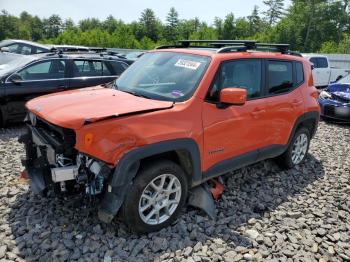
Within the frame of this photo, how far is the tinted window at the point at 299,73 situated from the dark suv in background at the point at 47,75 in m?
4.38

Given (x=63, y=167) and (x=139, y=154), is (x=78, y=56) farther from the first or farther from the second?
(x=139, y=154)

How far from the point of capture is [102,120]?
3.08 meters

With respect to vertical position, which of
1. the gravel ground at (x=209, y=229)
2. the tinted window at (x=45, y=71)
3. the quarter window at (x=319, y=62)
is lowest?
Result: the gravel ground at (x=209, y=229)

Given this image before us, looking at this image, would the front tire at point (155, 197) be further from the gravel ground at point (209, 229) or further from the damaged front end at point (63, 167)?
the damaged front end at point (63, 167)

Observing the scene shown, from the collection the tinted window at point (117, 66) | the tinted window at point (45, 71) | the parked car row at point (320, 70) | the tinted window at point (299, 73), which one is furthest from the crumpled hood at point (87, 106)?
the parked car row at point (320, 70)

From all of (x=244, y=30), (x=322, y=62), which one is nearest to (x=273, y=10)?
(x=244, y=30)

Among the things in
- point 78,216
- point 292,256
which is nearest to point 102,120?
point 78,216

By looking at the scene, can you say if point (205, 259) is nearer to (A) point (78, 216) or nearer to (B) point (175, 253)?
(B) point (175, 253)

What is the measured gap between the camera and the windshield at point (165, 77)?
376 cm

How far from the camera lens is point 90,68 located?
310 inches

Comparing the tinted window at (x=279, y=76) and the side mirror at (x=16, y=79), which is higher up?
the tinted window at (x=279, y=76)

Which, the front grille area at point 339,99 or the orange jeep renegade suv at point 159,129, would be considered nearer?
the orange jeep renegade suv at point 159,129

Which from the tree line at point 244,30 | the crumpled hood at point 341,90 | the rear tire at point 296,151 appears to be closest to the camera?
the rear tire at point 296,151

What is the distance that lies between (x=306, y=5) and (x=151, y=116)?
5861cm
